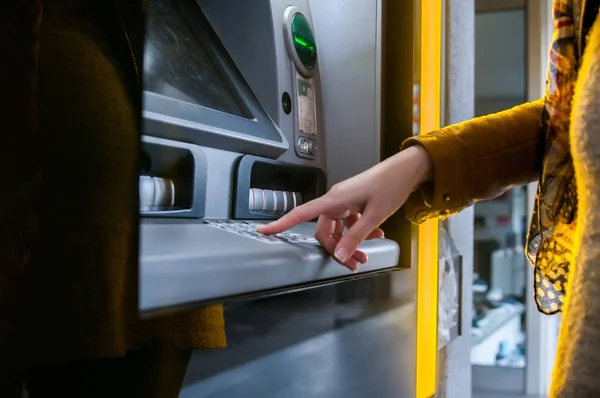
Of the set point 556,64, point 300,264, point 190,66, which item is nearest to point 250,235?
point 300,264

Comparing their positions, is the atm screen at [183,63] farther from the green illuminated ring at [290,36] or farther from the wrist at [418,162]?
the wrist at [418,162]

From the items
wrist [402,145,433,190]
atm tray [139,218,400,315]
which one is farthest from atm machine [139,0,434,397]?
wrist [402,145,433,190]

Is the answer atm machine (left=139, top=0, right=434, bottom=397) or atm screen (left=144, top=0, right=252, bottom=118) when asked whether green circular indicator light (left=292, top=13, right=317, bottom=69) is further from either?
atm screen (left=144, top=0, right=252, bottom=118)

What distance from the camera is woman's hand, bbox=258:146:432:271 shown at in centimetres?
85

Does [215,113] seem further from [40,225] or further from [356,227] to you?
[40,225]

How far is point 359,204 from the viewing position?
34.8 inches

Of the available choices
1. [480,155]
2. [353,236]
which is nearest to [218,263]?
[353,236]

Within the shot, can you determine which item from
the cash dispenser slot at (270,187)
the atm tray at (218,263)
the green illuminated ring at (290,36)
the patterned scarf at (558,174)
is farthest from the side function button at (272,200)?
the patterned scarf at (558,174)

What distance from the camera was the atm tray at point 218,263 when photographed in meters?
0.53

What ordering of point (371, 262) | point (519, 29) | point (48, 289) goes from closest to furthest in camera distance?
point (48, 289), point (371, 262), point (519, 29)

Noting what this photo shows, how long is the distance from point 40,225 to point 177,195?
0.97 feet

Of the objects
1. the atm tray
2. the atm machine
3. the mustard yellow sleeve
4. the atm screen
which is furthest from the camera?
the mustard yellow sleeve

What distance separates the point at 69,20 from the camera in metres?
0.54

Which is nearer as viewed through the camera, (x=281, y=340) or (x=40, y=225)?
(x=40, y=225)
